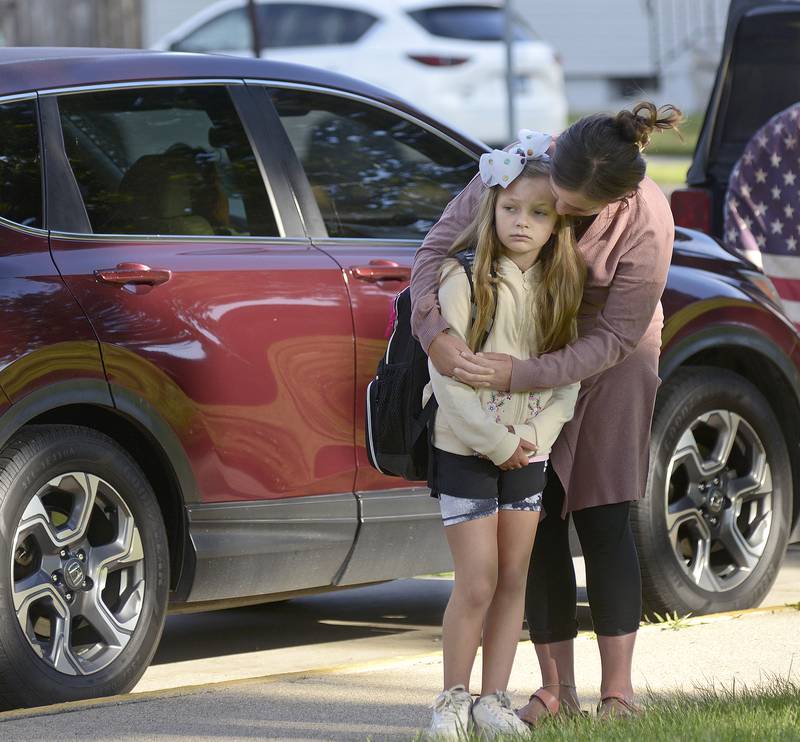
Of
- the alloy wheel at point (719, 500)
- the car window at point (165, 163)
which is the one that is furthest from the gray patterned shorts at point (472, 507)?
the alloy wheel at point (719, 500)

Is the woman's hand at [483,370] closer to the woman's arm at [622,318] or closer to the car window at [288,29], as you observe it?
the woman's arm at [622,318]

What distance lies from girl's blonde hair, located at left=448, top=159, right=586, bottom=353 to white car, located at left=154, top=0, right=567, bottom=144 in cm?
1202

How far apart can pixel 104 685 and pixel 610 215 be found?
70.3 inches

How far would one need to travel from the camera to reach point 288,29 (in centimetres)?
1734

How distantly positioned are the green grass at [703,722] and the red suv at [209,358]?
118cm

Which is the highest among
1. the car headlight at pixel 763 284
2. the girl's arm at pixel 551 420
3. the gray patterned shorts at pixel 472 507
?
the girl's arm at pixel 551 420

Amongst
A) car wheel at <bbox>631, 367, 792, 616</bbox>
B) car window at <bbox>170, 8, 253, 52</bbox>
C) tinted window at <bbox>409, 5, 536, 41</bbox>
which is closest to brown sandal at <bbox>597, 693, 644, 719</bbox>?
car wheel at <bbox>631, 367, 792, 616</bbox>

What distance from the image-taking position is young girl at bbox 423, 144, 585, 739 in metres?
3.95

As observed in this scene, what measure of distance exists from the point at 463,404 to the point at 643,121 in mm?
738

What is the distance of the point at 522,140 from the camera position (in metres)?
4.04

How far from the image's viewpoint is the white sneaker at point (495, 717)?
13.0 ft

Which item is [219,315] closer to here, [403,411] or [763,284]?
[403,411]

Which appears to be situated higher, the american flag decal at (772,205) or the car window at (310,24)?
the american flag decal at (772,205)

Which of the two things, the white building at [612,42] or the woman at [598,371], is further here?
the white building at [612,42]
